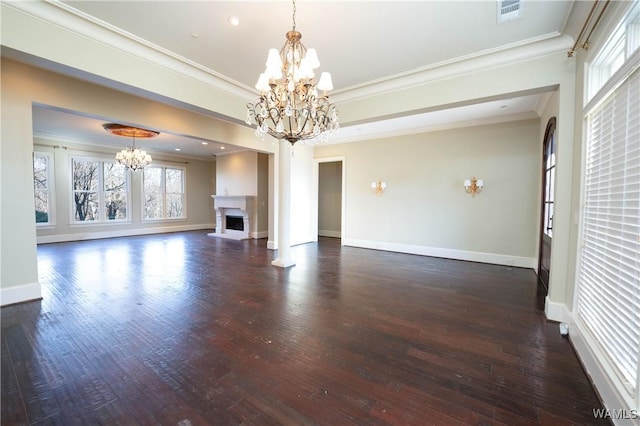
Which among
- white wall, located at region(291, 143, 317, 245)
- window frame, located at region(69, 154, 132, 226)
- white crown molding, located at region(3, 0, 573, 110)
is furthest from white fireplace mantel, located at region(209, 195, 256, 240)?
white crown molding, located at region(3, 0, 573, 110)

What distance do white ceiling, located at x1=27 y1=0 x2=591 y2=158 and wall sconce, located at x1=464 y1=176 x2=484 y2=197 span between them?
3027 mm

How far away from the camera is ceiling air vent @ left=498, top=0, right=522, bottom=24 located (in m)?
2.32

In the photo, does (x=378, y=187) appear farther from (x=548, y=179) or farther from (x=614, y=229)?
(x=614, y=229)

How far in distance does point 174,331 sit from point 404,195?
5.45 m

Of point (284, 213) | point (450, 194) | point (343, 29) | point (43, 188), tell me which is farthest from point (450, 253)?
point (43, 188)

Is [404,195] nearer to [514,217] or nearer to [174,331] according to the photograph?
[514,217]

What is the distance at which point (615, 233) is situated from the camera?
74.1 inches

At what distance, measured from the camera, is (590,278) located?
2.29 metres

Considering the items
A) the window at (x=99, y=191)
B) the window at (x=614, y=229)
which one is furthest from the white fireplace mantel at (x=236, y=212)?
the window at (x=614, y=229)

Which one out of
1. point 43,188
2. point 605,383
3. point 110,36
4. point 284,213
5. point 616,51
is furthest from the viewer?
point 43,188

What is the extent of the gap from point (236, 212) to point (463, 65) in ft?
25.0

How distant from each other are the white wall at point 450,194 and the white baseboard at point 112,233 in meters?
6.98

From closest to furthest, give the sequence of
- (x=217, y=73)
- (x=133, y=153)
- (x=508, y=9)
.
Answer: (x=508, y=9) → (x=217, y=73) → (x=133, y=153)

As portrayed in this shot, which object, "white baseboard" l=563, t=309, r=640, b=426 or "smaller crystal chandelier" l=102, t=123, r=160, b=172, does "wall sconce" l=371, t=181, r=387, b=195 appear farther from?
"smaller crystal chandelier" l=102, t=123, r=160, b=172
